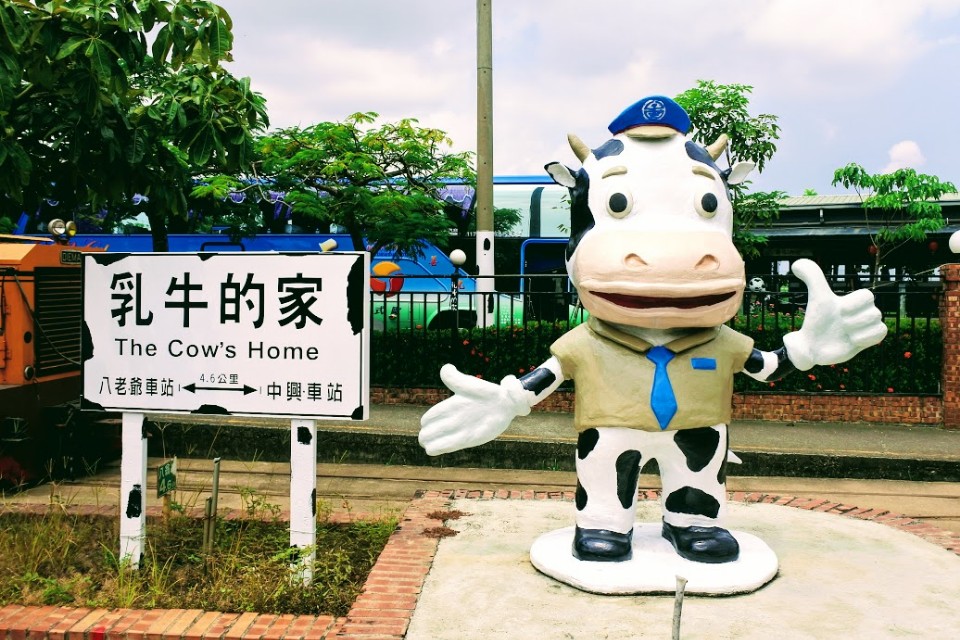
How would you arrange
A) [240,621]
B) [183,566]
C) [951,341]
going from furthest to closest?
[951,341] → [183,566] → [240,621]

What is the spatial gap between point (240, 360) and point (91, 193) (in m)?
2.43

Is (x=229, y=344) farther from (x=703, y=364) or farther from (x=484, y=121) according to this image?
(x=484, y=121)

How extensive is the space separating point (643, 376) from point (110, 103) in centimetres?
390

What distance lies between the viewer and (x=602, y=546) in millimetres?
4305

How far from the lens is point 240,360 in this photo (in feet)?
14.7

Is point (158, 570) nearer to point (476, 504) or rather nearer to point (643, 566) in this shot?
point (476, 504)

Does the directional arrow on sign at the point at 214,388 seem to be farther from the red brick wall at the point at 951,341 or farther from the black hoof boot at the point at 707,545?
the red brick wall at the point at 951,341

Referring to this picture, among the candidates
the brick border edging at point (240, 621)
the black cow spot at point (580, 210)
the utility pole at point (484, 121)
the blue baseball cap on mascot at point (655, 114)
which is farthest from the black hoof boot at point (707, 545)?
the utility pole at point (484, 121)

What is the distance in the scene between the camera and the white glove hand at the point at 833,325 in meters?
4.34

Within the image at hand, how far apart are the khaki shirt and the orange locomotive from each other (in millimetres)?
4569

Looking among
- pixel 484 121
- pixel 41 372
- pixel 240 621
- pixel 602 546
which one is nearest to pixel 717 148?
pixel 602 546

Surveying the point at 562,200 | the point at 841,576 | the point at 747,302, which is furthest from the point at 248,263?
the point at 562,200

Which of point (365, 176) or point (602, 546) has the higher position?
point (365, 176)

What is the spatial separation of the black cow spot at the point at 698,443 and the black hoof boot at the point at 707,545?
366mm
